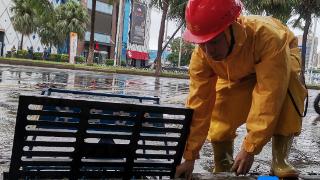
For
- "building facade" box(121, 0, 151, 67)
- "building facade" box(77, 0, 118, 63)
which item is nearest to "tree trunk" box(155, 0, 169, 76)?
"building facade" box(77, 0, 118, 63)

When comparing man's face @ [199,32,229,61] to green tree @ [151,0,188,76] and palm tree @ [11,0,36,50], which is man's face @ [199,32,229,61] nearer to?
green tree @ [151,0,188,76]

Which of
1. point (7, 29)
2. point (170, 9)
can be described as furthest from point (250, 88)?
point (7, 29)

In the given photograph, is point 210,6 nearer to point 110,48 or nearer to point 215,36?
point 215,36

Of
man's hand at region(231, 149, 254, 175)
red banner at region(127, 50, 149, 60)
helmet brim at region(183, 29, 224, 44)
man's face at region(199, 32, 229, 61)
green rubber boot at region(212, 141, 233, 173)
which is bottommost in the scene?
green rubber boot at region(212, 141, 233, 173)

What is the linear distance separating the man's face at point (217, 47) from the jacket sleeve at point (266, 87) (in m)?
0.22

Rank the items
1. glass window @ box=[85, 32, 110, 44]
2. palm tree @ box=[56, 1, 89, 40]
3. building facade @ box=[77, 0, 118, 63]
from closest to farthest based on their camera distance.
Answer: palm tree @ box=[56, 1, 89, 40] → building facade @ box=[77, 0, 118, 63] → glass window @ box=[85, 32, 110, 44]

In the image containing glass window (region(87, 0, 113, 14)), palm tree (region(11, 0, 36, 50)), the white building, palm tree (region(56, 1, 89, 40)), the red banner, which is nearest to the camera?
palm tree (region(11, 0, 36, 50))

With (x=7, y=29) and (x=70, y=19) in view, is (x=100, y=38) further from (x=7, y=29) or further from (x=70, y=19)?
(x=7, y=29)

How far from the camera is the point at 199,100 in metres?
2.82

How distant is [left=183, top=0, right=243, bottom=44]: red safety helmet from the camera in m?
2.45

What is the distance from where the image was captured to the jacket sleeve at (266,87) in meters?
2.59

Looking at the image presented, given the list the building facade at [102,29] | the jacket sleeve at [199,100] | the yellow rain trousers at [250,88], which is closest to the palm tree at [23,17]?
the building facade at [102,29]

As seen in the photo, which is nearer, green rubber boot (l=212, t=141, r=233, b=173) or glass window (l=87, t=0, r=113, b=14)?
green rubber boot (l=212, t=141, r=233, b=173)

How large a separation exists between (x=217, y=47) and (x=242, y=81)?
1.77 feet
